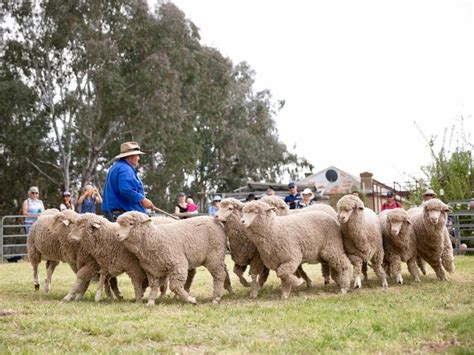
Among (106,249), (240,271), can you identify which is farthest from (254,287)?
(106,249)

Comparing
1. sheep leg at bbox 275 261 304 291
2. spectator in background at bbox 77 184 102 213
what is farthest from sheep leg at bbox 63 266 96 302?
spectator in background at bbox 77 184 102 213

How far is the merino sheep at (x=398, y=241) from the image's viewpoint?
371 inches

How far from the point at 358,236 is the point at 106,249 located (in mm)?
3585

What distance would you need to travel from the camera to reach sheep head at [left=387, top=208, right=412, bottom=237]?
9305 mm

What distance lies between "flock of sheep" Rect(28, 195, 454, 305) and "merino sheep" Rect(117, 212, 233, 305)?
1cm

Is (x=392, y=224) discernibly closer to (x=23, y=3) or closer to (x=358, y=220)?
(x=358, y=220)

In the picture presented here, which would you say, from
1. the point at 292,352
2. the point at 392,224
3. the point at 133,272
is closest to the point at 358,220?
the point at 392,224

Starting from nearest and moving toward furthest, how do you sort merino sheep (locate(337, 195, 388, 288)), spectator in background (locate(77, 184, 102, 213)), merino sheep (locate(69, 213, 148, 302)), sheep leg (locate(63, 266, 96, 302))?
merino sheep (locate(69, 213, 148, 302)), sheep leg (locate(63, 266, 96, 302)), merino sheep (locate(337, 195, 388, 288)), spectator in background (locate(77, 184, 102, 213))

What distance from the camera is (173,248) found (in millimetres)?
8062

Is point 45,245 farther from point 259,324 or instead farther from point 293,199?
point 293,199

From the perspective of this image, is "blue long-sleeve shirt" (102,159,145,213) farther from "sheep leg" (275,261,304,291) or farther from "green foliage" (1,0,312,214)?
"green foliage" (1,0,312,214)

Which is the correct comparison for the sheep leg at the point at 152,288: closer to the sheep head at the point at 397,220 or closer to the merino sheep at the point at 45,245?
the merino sheep at the point at 45,245

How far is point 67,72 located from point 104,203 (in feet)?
72.6

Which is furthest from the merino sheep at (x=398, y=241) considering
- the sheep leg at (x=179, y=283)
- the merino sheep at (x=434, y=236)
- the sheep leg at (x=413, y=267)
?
the sheep leg at (x=179, y=283)
